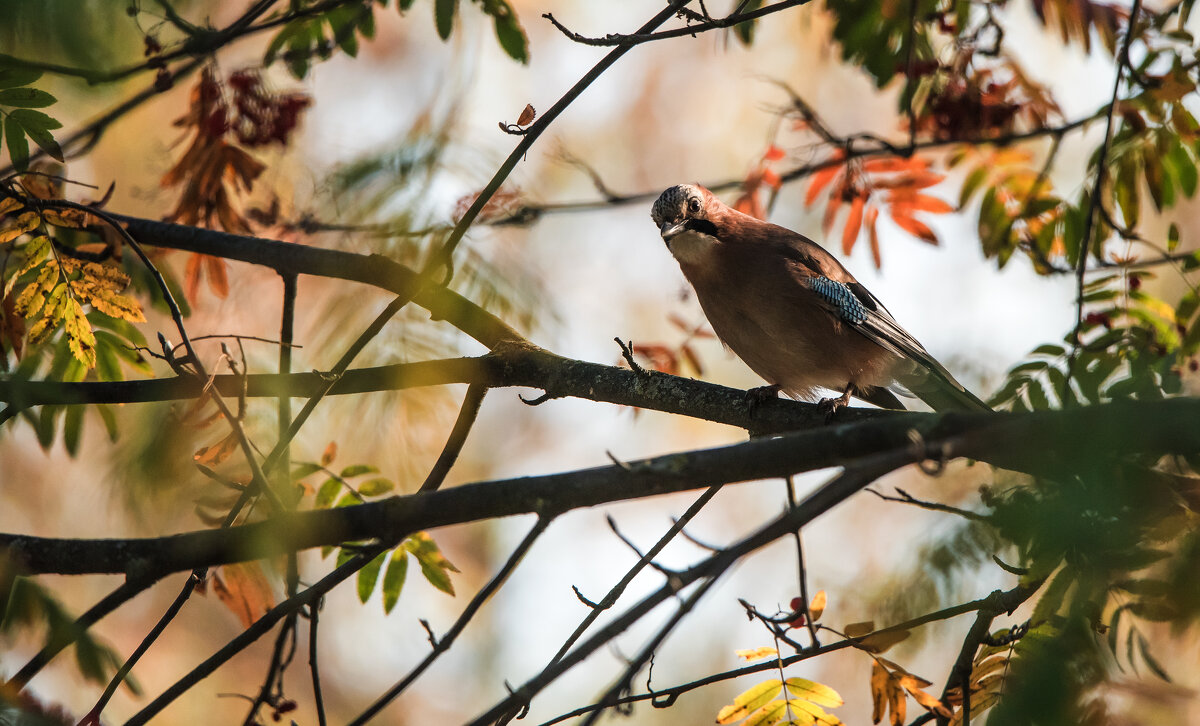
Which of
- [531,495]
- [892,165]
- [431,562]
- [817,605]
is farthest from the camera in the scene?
[892,165]

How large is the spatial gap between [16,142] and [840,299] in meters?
3.98

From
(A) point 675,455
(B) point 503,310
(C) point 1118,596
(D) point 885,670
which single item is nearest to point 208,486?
(B) point 503,310

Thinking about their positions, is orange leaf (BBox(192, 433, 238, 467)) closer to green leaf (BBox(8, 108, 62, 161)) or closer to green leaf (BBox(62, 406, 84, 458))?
green leaf (BBox(62, 406, 84, 458))

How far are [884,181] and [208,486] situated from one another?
372cm

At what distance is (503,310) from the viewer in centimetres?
421

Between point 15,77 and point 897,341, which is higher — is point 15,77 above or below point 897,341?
below

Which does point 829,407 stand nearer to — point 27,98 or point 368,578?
point 368,578

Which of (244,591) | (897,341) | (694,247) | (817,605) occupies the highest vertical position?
(694,247)

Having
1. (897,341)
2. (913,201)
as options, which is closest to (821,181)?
(913,201)

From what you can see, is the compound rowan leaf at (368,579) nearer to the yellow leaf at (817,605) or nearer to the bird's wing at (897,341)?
the yellow leaf at (817,605)

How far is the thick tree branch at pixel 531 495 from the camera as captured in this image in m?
2.51

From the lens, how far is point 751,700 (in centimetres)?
322

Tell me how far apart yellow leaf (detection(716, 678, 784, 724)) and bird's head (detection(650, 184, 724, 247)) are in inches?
116

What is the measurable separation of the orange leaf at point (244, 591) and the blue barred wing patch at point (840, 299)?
127 inches
